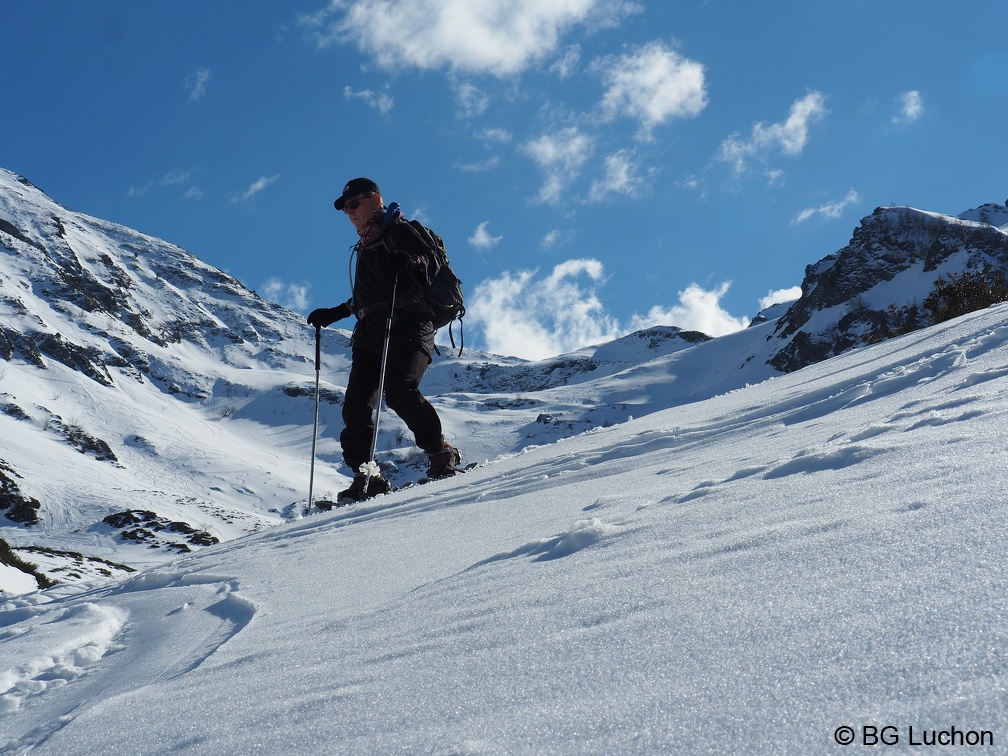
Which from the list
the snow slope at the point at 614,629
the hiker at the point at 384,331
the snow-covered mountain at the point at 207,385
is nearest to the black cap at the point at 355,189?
the hiker at the point at 384,331

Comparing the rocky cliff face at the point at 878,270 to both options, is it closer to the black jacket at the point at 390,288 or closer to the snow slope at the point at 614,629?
the black jacket at the point at 390,288

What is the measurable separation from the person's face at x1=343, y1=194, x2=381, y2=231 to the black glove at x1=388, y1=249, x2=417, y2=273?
44 centimetres

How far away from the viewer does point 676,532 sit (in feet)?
5.56

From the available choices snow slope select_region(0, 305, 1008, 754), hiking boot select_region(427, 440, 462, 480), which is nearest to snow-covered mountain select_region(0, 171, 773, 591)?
hiking boot select_region(427, 440, 462, 480)

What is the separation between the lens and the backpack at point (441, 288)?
556 cm

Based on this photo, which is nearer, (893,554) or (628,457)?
(893,554)

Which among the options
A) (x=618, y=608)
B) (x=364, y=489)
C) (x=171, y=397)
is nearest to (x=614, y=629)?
(x=618, y=608)

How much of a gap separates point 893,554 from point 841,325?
9456cm

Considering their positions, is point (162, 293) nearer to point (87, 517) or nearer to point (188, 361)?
point (188, 361)

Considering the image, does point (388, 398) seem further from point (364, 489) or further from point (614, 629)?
point (614, 629)

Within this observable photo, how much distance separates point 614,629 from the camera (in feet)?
3.78

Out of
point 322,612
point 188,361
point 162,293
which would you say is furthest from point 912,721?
point 162,293

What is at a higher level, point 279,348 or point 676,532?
point 279,348

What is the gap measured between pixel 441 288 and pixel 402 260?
35cm
